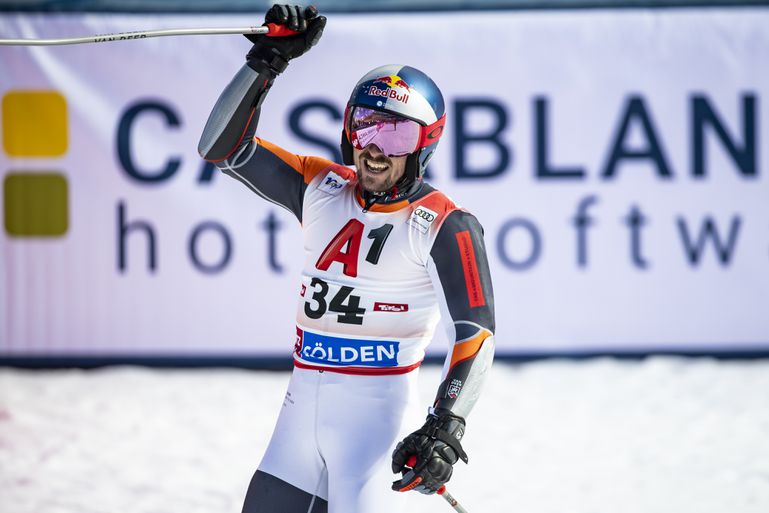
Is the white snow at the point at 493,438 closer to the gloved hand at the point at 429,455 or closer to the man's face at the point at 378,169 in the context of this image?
the gloved hand at the point at 429,455

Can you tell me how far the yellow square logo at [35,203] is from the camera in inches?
293

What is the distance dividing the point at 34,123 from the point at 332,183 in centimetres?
463

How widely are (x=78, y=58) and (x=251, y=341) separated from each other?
229cm

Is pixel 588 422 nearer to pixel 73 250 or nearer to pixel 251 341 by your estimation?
pixel 251 341

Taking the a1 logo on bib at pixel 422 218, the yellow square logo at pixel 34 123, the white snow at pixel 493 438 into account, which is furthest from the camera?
the yellow square logo at pixel 34 123

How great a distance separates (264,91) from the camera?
11.1 feet

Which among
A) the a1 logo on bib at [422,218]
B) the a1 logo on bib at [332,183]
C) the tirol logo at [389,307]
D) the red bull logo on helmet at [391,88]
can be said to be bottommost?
the tirol logo at [389,307]

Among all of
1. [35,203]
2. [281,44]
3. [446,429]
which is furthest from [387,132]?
[35,203]

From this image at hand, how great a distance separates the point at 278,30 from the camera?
326 centimetres

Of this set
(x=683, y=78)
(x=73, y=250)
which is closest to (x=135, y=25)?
(x=73, y=250)

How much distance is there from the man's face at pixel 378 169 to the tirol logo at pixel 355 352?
464 millimetres

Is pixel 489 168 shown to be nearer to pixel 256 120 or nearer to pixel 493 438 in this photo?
pixel 493 438

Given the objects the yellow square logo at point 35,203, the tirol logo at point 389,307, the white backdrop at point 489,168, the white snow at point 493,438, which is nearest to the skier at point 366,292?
the tirol logo at point 389,307

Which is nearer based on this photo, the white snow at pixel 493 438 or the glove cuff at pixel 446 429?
the glove cuff at pixel 446 429
